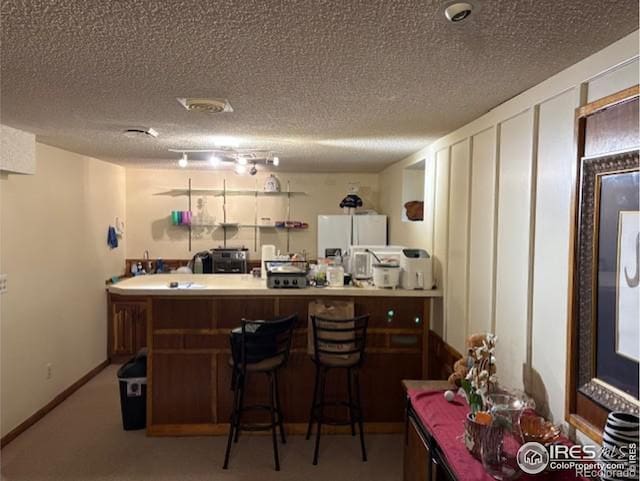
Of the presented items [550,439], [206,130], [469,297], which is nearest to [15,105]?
[206,130]

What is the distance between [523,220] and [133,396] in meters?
3.18

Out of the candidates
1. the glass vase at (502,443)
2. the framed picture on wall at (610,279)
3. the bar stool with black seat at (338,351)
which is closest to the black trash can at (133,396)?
the bar stool with black seat at (338,351)

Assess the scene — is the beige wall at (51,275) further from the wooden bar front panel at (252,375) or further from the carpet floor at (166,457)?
the wooden bar front panel at (252,375)

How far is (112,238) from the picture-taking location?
510cm

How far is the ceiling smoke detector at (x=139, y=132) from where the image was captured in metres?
3.04

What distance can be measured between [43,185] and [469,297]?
11.8 feet

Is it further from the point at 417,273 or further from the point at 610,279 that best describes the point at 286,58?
the point at 417,273

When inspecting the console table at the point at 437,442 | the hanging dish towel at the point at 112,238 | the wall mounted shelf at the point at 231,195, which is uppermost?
the wall mounted shelf at the point at 231,195

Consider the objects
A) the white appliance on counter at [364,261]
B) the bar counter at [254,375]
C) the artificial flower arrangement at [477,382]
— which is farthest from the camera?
the white appliance on counter at [364,261]

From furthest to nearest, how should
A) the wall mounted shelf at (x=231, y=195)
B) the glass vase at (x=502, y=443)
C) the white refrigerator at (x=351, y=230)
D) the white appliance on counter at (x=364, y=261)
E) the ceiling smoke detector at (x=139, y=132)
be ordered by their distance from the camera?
1. the wall mounted shelf at (x=231, y=195)
2. the white refrigerator at (x=351, y=230)
3. the white appliance on counter at (x=364, y=261)
4. the ceiling smoke detector at (x=139, y=132)
5. the glass vase at (x=502, y=443)

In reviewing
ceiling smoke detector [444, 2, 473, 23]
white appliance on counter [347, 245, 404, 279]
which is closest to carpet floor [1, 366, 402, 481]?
white appliance on counter [347, 245, 404, 279]

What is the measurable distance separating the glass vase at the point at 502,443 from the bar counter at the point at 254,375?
1.66m

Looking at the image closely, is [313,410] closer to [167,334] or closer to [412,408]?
[412,408]

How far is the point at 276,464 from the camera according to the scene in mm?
2973
